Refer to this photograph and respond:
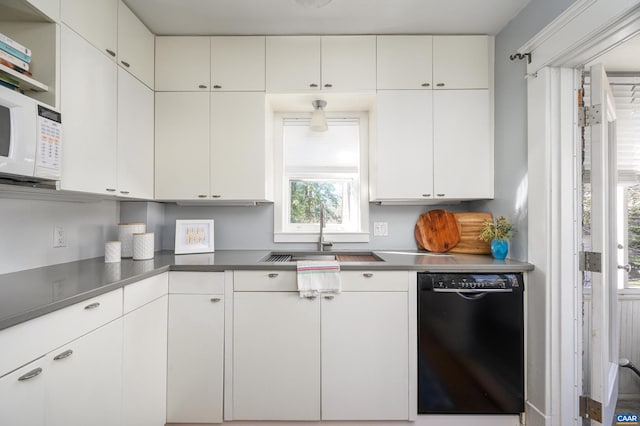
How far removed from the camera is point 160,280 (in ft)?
5.87

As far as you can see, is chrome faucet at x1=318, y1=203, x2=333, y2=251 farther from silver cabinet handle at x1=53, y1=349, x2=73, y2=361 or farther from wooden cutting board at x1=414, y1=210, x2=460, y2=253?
silver cabinet handle at x1=53, y1=349, x2=73, y2=361

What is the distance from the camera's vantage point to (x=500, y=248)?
206cm

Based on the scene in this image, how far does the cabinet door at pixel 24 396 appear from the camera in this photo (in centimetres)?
93

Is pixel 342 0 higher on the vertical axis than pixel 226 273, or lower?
higher

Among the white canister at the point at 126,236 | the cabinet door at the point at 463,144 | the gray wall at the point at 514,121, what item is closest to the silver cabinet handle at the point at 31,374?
the white canister at the point at 126,236

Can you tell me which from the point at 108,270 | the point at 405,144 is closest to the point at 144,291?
the point at 108,270

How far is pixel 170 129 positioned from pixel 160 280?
3.58 feet

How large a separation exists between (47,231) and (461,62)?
9.09 ft

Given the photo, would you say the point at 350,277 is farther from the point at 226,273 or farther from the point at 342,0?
the point at 342,0

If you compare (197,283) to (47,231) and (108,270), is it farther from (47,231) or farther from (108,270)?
(47,231)

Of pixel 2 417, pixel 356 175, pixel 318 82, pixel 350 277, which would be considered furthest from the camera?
pixel 356 175

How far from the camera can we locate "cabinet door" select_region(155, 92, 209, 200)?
2.26m

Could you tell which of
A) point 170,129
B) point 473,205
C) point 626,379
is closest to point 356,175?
point 473,205

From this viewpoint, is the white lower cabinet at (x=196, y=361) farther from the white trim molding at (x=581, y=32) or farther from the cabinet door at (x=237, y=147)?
the white trim molding at (x=581, y=32)
